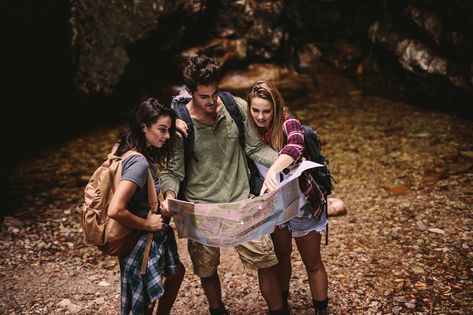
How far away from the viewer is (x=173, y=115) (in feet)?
9.99

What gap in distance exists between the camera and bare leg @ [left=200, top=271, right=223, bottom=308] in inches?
140

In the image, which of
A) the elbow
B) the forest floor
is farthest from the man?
the forest floor

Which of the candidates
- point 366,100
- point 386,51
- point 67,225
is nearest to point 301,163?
point 67,225

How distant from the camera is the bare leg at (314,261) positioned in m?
3.37

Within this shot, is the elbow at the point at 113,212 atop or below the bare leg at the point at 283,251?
atop

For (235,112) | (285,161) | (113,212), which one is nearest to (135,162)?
(113,212)

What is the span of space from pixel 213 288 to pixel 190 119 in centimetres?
140

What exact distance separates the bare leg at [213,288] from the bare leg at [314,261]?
0.72 m

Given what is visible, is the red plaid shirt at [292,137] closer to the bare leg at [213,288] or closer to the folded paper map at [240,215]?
the folded paper map at [240,215]

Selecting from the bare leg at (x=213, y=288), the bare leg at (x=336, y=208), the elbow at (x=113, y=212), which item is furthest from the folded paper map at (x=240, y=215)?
the bare leg at (x=336, y=208)

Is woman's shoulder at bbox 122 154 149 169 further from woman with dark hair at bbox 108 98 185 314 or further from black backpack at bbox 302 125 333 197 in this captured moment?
black backpack at bbox 302 125 333 197

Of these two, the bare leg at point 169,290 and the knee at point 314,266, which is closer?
the bare leg at point 169,290

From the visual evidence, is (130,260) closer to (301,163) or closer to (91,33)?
(301,163)

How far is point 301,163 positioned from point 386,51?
946cm
